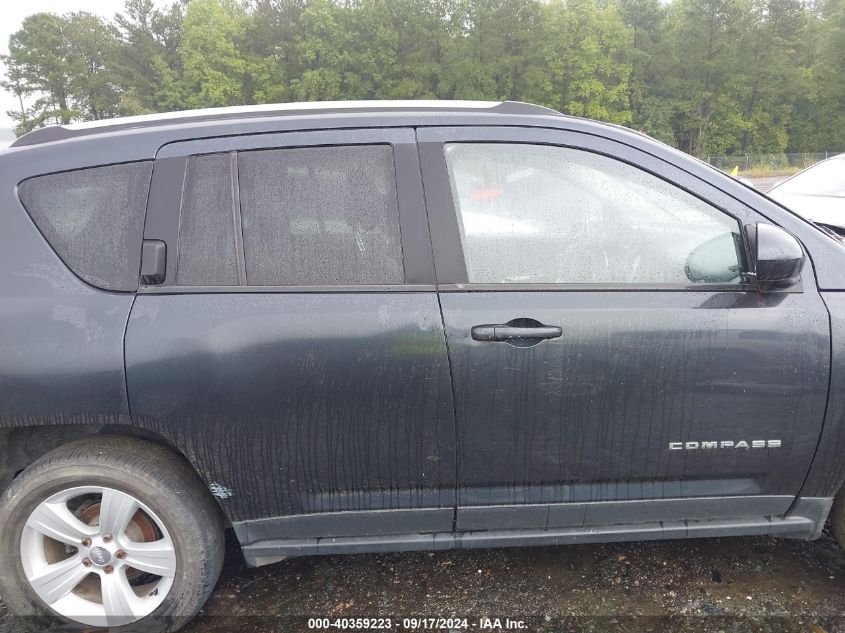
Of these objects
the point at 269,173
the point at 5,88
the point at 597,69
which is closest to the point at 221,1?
the point at 5,88

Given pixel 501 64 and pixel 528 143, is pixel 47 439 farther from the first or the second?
pixel 501 64

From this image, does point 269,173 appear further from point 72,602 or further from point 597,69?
point 597,69

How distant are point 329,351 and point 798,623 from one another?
2040mm

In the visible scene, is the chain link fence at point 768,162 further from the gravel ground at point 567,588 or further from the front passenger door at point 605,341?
the front passenger door at point 605,341

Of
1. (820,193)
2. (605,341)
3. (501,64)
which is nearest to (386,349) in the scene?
(605,341)

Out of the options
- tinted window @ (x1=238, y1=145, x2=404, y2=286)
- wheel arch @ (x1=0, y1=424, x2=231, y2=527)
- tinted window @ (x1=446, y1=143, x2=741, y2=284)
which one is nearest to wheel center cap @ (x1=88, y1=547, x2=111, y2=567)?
wheel arch @ (x1=0, y1=424, x2=231, y2=527)

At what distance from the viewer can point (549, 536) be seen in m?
2.13

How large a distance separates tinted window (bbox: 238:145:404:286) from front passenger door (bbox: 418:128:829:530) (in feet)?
0.59

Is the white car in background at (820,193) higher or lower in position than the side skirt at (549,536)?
higher

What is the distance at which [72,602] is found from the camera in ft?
6.95

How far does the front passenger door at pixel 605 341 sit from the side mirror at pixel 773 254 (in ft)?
0.23

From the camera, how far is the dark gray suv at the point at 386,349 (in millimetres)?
1943

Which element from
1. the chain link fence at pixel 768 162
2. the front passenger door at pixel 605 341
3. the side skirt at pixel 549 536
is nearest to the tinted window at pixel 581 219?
the front passenger door at pixel 605 341

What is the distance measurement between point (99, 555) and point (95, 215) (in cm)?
124
